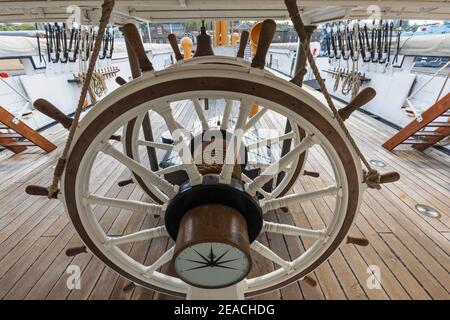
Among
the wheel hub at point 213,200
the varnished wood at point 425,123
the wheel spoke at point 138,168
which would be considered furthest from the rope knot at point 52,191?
the varnished wood at point 425,123

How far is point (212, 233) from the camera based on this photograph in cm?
79

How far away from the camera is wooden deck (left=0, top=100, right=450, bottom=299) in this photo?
1.44m

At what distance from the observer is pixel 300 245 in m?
1.76

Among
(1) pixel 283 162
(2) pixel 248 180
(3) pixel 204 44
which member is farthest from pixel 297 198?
(3) pixel 204 44

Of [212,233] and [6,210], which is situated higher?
[212,233]

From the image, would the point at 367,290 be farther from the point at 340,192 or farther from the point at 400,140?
the point at 400,140

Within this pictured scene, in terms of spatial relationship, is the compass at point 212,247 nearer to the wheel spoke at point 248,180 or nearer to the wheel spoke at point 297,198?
the wheel spoke at point 297,198

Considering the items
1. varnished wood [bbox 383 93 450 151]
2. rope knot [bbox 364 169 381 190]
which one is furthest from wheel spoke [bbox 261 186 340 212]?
varnished wood [bbox 383 93 450 151]

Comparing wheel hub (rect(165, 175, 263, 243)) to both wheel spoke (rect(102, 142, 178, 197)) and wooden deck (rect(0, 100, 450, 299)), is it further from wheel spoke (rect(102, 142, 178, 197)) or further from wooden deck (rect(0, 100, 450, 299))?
wooden deck (rect(0, 100, 450, 299))

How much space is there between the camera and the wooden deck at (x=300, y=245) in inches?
56.6

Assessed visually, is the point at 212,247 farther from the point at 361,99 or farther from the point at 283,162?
the point at 361,99

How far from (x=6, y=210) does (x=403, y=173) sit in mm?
3584

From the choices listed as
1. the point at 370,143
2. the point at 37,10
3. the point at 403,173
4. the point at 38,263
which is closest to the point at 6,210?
the point at 38,263

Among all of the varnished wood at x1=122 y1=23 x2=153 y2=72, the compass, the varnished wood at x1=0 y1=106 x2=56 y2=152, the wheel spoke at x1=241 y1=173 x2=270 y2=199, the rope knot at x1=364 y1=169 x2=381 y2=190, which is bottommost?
the varnished wood at x1=0 y1=106 x2=56 y2=152
